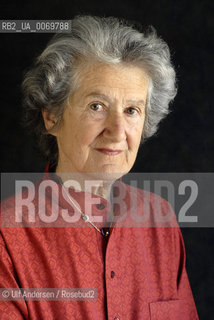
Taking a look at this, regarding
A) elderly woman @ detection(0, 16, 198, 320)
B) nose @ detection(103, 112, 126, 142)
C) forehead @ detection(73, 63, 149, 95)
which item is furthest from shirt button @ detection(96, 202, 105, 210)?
forehead @ detection(73, 63, 149, 95)

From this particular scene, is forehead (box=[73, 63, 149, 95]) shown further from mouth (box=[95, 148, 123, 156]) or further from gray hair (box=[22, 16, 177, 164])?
mouth (box=[95, 148, 123, 156])

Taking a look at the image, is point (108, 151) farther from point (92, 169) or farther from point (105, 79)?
point (105, 79)

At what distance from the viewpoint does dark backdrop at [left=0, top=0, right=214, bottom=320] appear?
2.08 meters

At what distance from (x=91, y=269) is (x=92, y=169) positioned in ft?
1.09

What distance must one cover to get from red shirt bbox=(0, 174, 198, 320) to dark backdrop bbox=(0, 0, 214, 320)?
1.27ft

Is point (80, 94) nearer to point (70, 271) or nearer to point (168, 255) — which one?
point (70, 271)

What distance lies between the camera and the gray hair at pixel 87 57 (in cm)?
161

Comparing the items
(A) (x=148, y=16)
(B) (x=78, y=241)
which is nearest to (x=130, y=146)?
(B) (x=78, y=241)

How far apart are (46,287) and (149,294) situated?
39 cm

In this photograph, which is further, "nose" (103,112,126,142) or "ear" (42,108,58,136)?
"ear" (42,108,58,136)

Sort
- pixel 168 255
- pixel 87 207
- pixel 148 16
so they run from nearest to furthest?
pixel 87 207
pixel 168 255
pixel 148 16

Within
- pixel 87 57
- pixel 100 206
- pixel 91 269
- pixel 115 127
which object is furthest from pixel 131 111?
pixel 91 269

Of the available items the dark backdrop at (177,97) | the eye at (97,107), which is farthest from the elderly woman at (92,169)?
the dark backdrop at (177,97)

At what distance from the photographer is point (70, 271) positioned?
5.24 feet
